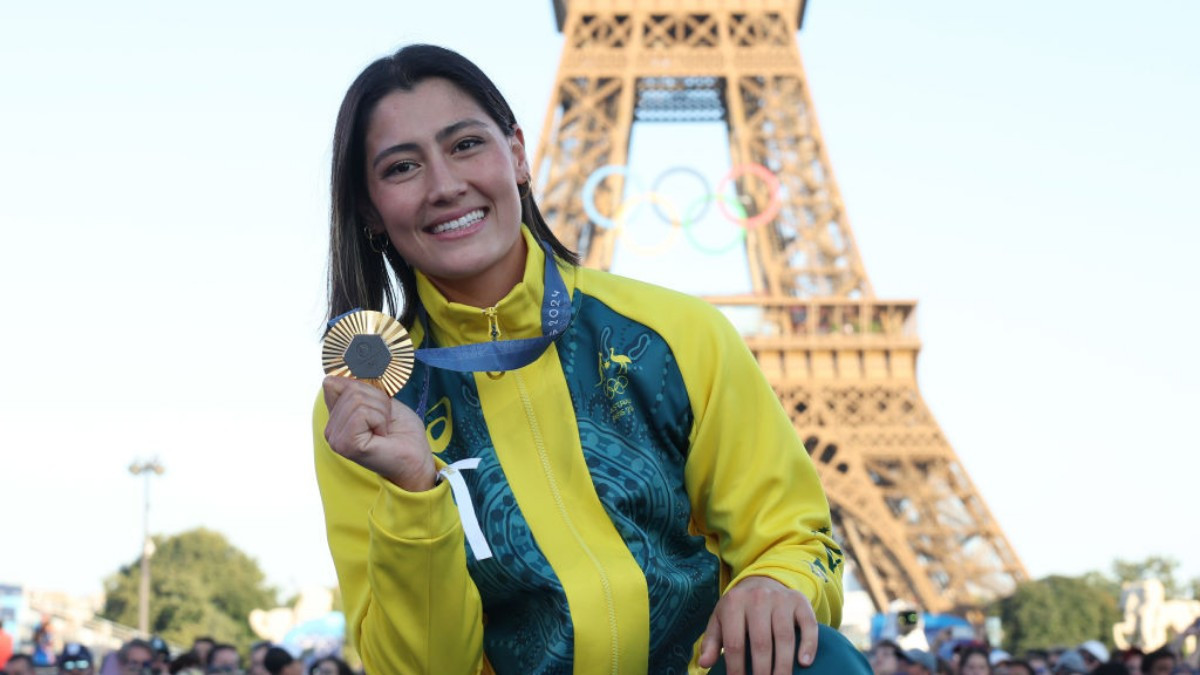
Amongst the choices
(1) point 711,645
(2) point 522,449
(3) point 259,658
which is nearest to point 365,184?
(2) point 522,449

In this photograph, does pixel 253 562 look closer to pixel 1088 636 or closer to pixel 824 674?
pixel 1088 636

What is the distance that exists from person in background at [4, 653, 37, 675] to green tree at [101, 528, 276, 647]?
41404 millimetres

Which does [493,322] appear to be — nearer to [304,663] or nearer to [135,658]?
[304,663]

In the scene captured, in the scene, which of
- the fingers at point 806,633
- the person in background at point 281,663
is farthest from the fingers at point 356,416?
the person in background at point 281,663

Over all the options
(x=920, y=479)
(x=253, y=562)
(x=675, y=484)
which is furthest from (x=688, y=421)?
(x=253, y=562)

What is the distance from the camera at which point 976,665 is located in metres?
9.81

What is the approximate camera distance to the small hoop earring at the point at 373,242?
2633mm

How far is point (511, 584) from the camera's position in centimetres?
231

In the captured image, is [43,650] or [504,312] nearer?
[504,312]

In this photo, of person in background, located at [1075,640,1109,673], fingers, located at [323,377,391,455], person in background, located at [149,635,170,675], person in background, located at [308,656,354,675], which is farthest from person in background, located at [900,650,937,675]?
fingers, located at [323,377,391,455]

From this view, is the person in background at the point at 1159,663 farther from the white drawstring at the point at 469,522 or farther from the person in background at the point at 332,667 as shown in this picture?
the white drawstring at the point at 469,522

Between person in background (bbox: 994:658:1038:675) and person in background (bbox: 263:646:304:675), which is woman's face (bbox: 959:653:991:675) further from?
person in background (bbox: 263:646:304:675)

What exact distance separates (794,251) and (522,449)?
32.2 metres

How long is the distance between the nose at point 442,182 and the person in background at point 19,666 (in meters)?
8.42
